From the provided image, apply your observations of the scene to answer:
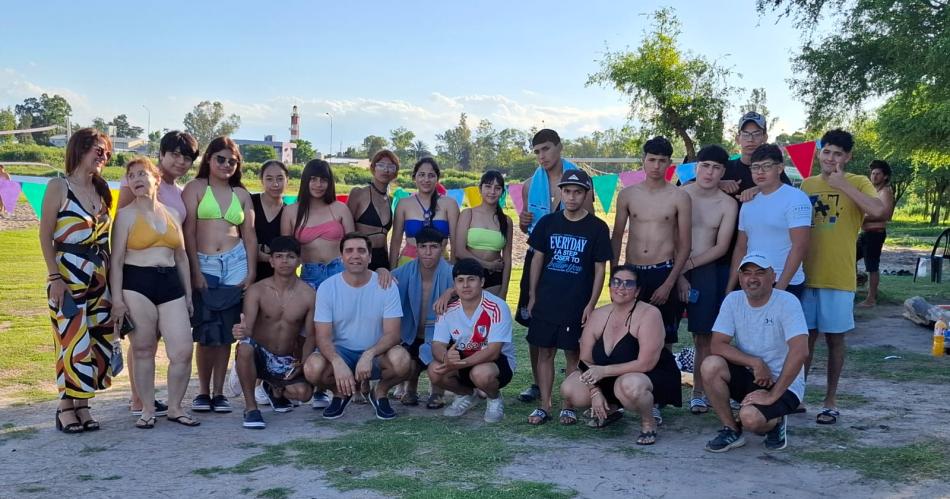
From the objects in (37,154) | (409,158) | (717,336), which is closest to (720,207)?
(717,336)

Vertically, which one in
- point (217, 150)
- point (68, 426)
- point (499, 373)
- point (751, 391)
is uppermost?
point (217, 150)

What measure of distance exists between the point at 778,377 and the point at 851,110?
1180cm

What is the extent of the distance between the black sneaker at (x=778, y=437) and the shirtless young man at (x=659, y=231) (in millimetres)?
1069

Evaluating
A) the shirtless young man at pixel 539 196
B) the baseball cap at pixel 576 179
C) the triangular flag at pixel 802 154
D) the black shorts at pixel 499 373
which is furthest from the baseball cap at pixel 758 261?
the triangular flag at pixel 802 154

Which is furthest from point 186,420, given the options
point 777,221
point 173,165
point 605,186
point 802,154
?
point 605,186

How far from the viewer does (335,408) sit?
5.87m

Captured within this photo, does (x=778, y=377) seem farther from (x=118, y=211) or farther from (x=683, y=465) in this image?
(x=118, y=211)

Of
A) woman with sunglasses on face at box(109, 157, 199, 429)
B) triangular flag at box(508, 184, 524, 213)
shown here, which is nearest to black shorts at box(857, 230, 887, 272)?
triangular flag at box(508, 184, 524, 213)

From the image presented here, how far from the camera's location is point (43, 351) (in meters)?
8.27

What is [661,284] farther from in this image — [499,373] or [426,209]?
[426,209]

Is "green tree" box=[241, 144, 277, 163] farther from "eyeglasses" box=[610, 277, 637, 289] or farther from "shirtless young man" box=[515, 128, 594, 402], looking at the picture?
"eyeglasses" box=[610, 277, 637, 289]

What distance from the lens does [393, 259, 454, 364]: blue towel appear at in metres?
6.25

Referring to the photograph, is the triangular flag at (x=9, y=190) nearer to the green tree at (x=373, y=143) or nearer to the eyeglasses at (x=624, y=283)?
the eyeglasses at (x=624, y=283)

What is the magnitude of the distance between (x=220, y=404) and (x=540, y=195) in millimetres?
2826
